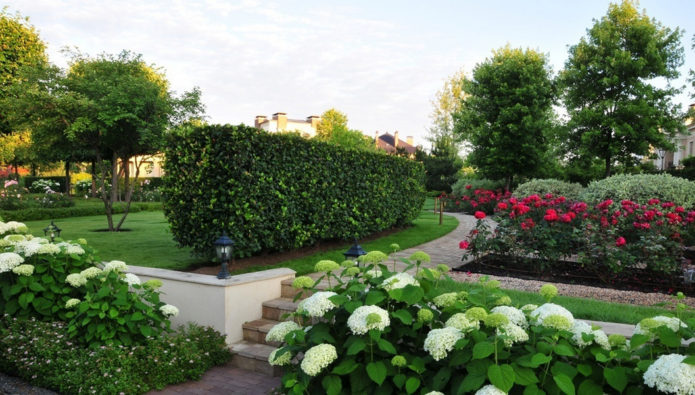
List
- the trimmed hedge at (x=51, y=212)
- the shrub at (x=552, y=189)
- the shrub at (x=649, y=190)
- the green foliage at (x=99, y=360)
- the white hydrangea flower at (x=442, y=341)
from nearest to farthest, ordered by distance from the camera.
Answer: the white hydrangea flower at (x=442, y=341) → the green foliage at (x=99, y=360) → the shrub at (x=649, y=190) → the trimmed hedge at (x=51, y=212) → the shrub at (x=552, y=189)

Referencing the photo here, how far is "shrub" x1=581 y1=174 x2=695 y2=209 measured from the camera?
8.32 meters

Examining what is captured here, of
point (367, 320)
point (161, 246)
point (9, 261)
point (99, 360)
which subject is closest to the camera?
point (367, 320)

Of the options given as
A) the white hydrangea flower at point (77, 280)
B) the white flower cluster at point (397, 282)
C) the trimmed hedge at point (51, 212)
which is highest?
the white flower cluster at point (397, 282)

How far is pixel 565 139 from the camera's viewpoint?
17.4m

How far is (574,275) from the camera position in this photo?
6.72 metres

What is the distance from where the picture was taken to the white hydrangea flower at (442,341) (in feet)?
7.27

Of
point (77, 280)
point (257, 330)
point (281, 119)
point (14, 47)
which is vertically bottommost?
point (257, 330)

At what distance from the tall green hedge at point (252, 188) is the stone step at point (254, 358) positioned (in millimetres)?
1981

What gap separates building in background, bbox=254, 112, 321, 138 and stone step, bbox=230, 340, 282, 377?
52.1 meters

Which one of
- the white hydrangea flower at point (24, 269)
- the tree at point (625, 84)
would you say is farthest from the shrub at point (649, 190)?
the white hydrangea flower at point (24, 269)

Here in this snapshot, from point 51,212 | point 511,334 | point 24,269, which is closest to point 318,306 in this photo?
point 511,334

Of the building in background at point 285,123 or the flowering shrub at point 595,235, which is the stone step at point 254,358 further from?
the building in background at point 285,123

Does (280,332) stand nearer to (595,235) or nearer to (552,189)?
(595,235)

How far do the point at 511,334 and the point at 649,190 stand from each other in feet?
26.0
